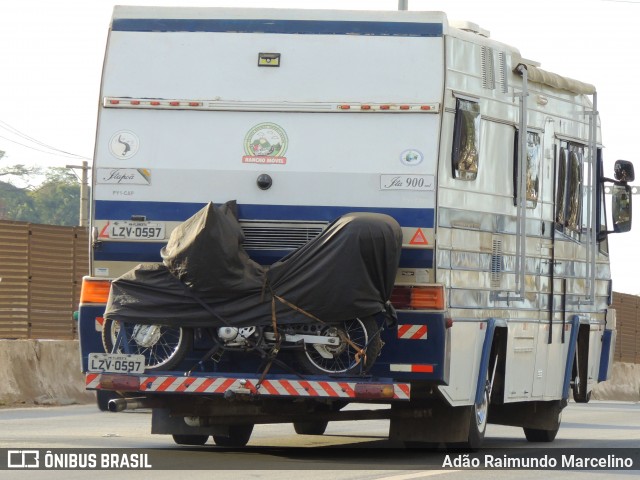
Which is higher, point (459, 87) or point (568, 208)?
point (459, 87)

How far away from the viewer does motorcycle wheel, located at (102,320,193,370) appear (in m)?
13.1

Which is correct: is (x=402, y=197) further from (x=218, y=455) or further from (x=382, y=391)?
(x=218, y=455)

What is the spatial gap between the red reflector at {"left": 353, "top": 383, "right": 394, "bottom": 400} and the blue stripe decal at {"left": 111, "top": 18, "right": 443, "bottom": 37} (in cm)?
320

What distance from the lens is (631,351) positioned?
40.0 metres

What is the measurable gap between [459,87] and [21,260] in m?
11.0

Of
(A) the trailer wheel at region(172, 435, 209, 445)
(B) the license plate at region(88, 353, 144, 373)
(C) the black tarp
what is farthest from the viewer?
(A) the trailer wheel at region(172, 435, 209, 445)

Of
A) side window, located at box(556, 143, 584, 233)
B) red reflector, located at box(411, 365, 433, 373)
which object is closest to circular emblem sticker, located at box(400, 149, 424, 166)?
red reflector, located at box(411, 365, 433, 373)

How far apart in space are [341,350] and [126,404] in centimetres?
193

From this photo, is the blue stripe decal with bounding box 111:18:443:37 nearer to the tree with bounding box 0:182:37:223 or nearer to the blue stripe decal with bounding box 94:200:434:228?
the blue stripe decal with bounding box 94:200:434:228

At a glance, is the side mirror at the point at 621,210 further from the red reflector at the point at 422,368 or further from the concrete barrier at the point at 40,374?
the concrete barrier at the point at 40,374

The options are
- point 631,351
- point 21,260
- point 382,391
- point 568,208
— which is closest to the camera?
point 382,391

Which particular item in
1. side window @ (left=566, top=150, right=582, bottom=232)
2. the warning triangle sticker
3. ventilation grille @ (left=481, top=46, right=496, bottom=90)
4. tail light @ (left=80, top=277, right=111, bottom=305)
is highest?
ventilation grille @ (left=481, top=46, right=496, bottom=90)

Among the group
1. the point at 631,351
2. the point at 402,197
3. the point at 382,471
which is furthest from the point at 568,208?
the point at 631,351

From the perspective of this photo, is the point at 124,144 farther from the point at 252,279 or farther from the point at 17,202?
the point at 17,202
